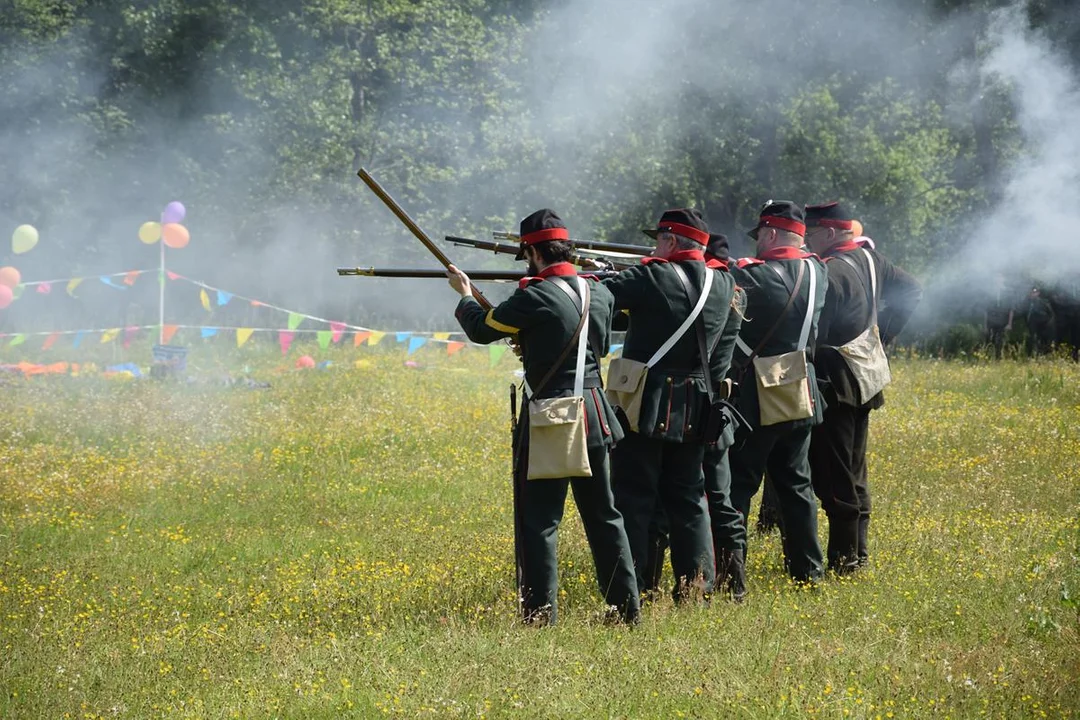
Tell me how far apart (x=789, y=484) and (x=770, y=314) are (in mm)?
928

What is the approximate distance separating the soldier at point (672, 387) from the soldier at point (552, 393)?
0.26m

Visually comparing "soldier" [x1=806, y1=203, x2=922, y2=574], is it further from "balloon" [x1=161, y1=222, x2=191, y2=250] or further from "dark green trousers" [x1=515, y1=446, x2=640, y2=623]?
"balloon" [x1=161, y1=222, x2=191, y2=250]

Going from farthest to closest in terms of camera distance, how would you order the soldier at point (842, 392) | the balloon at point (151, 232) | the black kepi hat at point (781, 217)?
1. the balloon at point (151, 232)
2. the soldier at point (842, 392)
3. the black kepi hat at point (781, 217)

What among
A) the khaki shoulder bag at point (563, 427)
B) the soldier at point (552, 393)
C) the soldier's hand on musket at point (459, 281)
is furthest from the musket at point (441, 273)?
the khaki shoulder bag at point (563, 427)

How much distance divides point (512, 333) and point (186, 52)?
19.9 metres

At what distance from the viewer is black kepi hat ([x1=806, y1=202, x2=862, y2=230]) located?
7246mm

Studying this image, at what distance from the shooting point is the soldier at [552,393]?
5676mm

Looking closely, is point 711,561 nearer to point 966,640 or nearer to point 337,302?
point 966,640

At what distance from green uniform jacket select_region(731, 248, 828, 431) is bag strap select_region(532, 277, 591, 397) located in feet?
3.91

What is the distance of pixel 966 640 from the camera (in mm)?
5520

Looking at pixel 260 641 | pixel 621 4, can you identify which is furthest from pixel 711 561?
pixel 621 4

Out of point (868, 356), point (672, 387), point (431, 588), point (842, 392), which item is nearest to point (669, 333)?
point (672, 387)

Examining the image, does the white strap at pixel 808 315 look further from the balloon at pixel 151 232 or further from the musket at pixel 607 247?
the balloon at pixel 151 232

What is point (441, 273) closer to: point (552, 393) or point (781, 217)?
point (552, 393)
